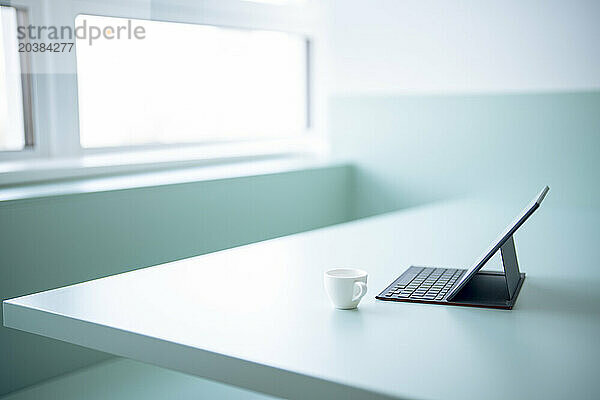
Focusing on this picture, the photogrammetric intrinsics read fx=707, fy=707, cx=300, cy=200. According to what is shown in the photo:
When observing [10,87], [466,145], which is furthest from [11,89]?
[466,145]

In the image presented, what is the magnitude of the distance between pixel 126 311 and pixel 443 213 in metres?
1.50

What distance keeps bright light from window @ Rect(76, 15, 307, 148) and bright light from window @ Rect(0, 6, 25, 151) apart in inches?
10.2

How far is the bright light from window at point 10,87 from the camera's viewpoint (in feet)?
8.32

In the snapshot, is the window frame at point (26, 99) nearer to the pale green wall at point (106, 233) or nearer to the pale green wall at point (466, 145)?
the pale green wall at point (106, 233)

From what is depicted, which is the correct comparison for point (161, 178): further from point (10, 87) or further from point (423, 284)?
point (423, 284)

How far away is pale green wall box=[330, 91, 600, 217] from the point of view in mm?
3117

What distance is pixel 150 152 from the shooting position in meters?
3.13

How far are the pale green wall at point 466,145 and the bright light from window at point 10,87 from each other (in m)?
1.72

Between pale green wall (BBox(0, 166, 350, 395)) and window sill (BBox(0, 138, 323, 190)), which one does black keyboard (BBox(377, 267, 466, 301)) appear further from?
window sill (BBox(0, 138, 323, 190))

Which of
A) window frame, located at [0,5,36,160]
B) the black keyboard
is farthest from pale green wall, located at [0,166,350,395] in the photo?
the black keyboard

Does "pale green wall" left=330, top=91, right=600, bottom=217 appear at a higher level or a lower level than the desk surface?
higher

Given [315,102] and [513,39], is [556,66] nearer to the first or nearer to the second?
[513,39]

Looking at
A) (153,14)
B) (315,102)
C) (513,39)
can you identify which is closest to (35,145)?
(153,14)

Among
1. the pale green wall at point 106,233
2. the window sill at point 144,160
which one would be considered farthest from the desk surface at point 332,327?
the window sill at point 144,160
